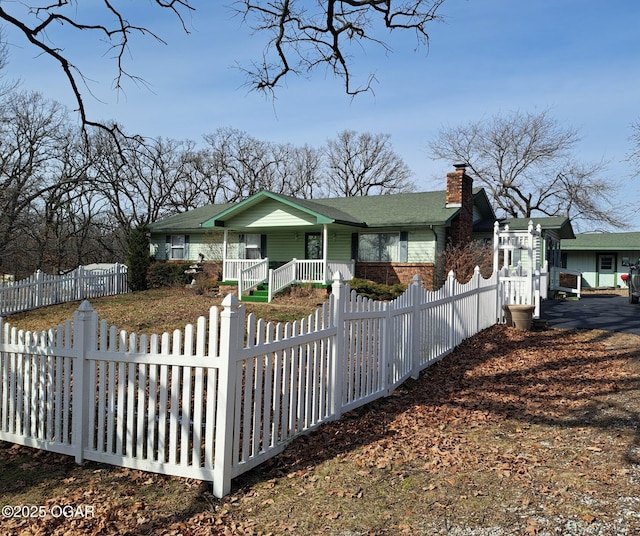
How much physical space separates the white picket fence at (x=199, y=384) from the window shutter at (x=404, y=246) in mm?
14149

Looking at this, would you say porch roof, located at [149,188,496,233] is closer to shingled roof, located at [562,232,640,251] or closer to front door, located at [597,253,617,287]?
shingled roof, located at [562,232,640,251]

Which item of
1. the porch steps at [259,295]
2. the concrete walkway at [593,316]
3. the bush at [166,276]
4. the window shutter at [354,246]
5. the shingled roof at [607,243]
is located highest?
the shingled roof at [607,243]

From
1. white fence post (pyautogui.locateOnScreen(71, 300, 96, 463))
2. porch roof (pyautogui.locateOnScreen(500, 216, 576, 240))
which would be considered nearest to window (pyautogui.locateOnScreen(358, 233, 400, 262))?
porch roof (pyautogui.locateOnScreen(500, 216, 576, 240))

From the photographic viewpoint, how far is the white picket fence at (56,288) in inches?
616

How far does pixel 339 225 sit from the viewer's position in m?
19.5

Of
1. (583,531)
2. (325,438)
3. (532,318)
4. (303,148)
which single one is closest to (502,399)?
(325,438)

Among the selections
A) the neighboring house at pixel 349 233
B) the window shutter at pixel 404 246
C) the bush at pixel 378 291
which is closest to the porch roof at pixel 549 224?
the neighboring house at pixel 349 233

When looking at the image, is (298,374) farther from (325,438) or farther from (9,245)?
(9,245)

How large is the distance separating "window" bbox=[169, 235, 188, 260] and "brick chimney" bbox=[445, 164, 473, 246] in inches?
514

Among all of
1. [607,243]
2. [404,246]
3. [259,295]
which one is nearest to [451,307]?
[259,295]

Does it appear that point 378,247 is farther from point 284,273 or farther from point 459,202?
point 284,273

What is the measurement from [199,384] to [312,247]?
61.6 ft

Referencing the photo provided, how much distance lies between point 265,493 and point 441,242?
697 inches

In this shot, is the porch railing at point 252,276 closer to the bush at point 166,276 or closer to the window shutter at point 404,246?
the bush at point 166,276
